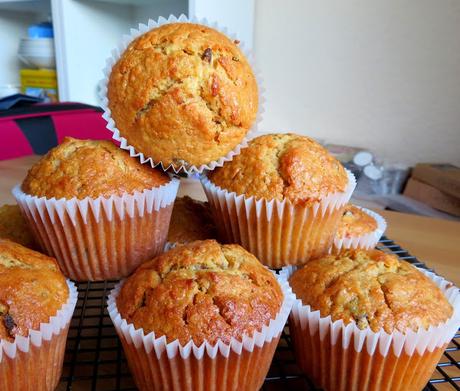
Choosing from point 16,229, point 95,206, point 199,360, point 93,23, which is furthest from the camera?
point 93,23

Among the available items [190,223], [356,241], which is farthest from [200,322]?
[356,241]

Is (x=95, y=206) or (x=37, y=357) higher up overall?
(x=95, y=206)

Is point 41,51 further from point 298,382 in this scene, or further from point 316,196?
point 298,382

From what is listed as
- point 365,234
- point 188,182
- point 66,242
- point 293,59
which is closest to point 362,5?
point 293,59

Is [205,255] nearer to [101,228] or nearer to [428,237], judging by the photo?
[101,228]

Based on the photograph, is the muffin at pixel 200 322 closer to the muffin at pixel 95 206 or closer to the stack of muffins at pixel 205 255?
the stack of muffins at pixel 205 255
